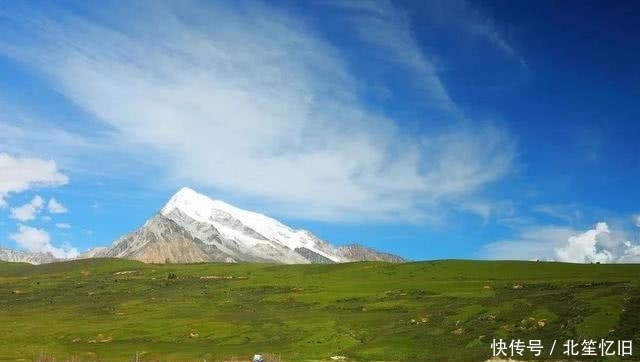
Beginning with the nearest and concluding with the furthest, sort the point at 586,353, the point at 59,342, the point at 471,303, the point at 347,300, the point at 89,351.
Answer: the point at 586,353
the point at 89,351
the point at 59,342
the point at 471,303
the point at 347,300

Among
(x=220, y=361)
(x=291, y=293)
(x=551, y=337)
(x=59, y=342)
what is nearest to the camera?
(x=220, y=361)

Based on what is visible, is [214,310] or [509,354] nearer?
[509,354]

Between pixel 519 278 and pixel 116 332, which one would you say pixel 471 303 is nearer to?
pixel 519 278

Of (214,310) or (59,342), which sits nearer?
(59,342)

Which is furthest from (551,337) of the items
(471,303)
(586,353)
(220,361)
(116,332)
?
(116,332)

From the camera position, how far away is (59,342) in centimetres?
12912

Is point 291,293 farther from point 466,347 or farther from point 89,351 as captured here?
point 466,347

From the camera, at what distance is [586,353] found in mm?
90625

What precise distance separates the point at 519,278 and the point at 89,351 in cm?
12894

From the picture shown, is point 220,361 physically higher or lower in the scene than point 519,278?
lower

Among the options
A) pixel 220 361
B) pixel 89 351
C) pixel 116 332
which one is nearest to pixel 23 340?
pixel 116 332

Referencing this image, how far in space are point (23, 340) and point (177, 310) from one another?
153 ft

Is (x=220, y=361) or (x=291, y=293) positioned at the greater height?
(x=291, y=293)

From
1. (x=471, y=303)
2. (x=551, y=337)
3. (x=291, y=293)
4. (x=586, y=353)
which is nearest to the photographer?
(x=586, y=353)
